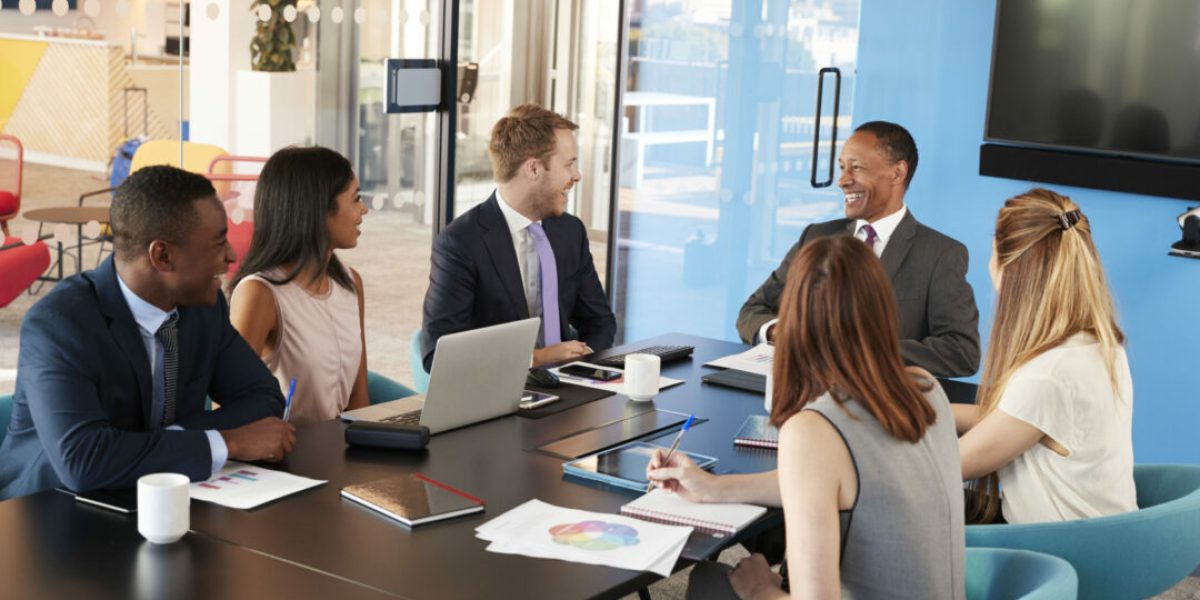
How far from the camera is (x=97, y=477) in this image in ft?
7.65

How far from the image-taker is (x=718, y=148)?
19.7 ft

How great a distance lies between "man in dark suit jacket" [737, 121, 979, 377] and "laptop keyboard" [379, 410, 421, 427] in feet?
4.64

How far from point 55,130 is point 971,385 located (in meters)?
3.19

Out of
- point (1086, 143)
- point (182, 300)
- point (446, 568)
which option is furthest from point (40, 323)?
point (1086, 143)

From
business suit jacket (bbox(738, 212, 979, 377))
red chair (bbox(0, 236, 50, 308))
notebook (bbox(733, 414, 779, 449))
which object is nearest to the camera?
notebook (bbox(733, 414, 779, 449))

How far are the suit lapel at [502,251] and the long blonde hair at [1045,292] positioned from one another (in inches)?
63.7

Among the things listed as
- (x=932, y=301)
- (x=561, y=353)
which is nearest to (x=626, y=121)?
(x=932, y=301)

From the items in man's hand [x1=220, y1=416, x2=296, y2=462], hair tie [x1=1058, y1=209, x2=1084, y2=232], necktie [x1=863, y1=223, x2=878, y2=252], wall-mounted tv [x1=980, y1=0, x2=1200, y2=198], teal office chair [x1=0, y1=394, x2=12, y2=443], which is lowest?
teal office chair [x1=0, y1=394, x2=12, y2=443]

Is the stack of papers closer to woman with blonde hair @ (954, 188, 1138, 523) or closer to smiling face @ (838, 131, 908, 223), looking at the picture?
woman with blonde hair @ (954, 188, 1138, 523)

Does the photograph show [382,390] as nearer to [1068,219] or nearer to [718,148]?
[1068,219]

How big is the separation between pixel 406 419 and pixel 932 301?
1805 millimetres

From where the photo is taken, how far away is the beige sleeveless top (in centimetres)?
325

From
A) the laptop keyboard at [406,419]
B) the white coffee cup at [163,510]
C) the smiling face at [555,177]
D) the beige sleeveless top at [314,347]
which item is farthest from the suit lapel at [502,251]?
the white coffee cup at [163,510]

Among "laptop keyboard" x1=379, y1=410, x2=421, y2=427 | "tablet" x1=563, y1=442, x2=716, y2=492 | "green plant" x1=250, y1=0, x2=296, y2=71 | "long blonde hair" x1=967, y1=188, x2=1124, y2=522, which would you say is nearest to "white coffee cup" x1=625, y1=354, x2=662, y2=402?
"tablet" x1=563, y1=442, x2=716, y2=492
